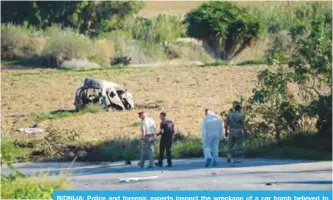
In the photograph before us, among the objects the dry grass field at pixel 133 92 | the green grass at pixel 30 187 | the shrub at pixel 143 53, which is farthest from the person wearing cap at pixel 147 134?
the shrub at pixel 143 53

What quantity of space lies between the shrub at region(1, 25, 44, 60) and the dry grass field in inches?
307

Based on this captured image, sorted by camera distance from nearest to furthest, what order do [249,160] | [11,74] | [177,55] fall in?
[249,160], [11,74], [177,55]

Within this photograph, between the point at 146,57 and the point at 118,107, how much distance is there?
2515cm

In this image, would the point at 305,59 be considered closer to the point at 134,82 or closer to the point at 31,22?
the point at 134,82

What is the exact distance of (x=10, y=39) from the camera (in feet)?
214

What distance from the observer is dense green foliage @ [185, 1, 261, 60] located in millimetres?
66062

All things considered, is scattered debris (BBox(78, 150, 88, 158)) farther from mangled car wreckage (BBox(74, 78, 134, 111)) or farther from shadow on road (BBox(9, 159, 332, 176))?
mangled car wreckage (BBox(74, 78, 134, 111))

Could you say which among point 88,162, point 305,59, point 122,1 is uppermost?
point 122,1

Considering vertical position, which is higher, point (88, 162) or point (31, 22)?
point (31, 22)

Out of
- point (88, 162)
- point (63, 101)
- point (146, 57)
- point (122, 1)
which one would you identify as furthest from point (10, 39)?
point (88, 162)

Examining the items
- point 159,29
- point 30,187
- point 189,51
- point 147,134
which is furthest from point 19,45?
point 30,187

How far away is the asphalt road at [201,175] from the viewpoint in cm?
1977

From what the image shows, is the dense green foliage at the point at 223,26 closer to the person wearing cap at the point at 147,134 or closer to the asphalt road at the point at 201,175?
the asphalt road at the point at 201,175

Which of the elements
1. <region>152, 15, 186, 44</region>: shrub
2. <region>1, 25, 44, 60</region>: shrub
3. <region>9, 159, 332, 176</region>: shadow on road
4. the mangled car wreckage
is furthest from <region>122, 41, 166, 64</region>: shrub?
<region>9, 159, 332, 176</region>: shadow on road
